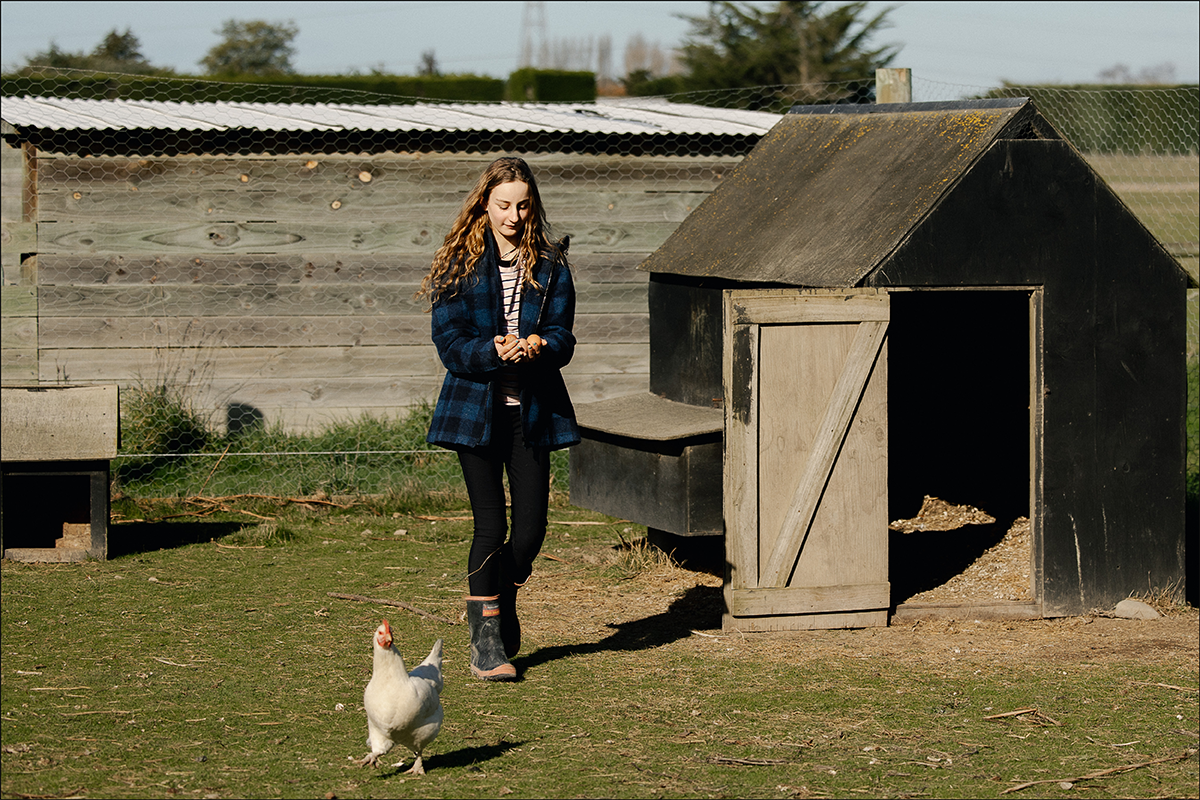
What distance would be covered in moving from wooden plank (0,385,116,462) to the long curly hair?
2930 mm

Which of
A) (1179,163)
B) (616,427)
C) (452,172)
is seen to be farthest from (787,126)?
(1179,163)

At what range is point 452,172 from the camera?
9516 mm

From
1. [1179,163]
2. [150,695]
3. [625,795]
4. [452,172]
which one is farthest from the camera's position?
[1179,163]

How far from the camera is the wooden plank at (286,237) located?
8.95m

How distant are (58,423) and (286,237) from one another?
2828mm

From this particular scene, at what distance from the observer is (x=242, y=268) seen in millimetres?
9195

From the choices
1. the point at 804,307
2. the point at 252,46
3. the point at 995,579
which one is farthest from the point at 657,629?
the point at 252,46

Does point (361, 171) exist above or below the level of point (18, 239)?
above

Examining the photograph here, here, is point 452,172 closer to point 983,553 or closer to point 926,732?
point 983,553

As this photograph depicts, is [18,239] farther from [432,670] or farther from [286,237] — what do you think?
[432,670]

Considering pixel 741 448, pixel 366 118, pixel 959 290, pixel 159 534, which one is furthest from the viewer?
pixel 366 118

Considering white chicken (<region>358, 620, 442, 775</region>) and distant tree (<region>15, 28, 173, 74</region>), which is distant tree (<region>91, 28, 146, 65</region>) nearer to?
distant tree (<region>15, 28, 173, 74</region>)

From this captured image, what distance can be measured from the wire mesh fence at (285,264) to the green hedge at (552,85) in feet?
52.9

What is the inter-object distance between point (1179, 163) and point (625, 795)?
18.6 meters
